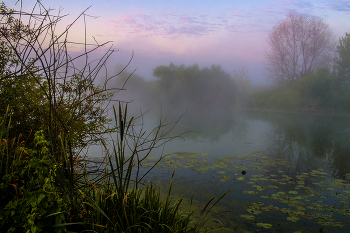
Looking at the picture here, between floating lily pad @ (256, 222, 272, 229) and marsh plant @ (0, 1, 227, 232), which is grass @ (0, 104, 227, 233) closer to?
marsh plant @ (0, 1, 227, 232)

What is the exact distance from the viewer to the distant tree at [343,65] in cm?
1903

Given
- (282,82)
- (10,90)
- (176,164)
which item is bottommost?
(176,164)

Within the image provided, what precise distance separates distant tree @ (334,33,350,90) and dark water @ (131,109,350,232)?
12884 mm

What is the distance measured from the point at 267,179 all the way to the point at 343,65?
19.9m

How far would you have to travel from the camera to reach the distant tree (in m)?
19.0

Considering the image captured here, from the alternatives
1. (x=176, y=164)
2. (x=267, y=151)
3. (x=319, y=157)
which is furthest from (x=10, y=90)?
(x=319, y=157)

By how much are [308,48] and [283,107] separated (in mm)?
6943

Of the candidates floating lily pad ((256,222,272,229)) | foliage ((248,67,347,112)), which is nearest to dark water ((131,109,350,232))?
floating lily pad ((256,222,272,229))

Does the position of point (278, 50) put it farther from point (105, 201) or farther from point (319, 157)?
point (105, 201)

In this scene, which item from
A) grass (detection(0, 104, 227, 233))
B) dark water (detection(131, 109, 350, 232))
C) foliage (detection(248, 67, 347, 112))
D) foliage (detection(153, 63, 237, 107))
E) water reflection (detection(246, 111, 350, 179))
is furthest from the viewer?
foliage (detection(153, 63, 237, 107))

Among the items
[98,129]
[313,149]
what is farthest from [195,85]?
[98,129]

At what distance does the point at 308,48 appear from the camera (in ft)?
76.2

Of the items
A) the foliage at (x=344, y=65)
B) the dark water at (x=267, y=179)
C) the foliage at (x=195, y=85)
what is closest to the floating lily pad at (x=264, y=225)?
the dark water at (x=267, y=179)

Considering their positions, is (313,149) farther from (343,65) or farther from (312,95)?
(343,65)
